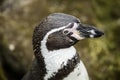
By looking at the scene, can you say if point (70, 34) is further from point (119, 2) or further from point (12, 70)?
point (119, 2)

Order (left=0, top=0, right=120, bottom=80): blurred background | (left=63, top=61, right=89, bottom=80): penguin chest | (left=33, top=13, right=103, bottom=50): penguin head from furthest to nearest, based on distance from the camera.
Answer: (left=0, top=0, right=120, bottom=80): blurred background → (left=63, top=61, right=89, bottom=80): penguin chest → (left=33, top=13, right=103, bottom=50): penguin head

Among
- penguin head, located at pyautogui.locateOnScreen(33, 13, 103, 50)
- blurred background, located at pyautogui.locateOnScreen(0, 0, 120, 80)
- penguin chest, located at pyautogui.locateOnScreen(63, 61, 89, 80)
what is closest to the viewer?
penguin head, located at pyautogui.locateOnScreen(33, 13, 103, 50)

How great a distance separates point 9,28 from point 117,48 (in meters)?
1.01

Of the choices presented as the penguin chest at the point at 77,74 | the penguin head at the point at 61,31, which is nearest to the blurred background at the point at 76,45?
the penguin chest at the point at 77,74

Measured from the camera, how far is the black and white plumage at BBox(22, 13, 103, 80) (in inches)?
131

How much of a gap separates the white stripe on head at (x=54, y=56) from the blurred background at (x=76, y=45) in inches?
63.3

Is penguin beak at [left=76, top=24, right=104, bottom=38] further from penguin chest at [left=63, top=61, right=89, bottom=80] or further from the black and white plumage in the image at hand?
penguin chest at [left=63, top=61, right=89, bottom=80]

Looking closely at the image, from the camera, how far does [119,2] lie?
588 centimetres

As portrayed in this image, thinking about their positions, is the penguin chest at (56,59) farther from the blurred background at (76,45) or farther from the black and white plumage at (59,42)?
the blurred background at (76,45)

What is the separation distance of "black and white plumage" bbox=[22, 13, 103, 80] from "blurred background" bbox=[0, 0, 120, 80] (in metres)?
1.60

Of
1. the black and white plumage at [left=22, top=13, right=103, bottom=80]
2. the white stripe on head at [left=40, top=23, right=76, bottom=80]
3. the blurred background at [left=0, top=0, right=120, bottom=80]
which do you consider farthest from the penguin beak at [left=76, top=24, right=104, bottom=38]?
the blurred background at [left=0, top=0, right=120, bottom=80]

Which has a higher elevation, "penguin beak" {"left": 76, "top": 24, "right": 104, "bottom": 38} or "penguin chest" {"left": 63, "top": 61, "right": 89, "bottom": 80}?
"penguin beak" {"left": 76, "top": 24, "right": 104, "bottom": 38}

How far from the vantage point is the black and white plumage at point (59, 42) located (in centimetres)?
333

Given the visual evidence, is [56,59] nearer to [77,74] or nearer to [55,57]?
[55,57]
